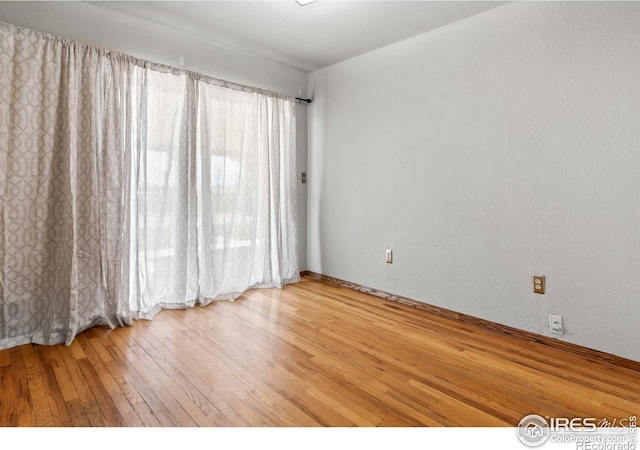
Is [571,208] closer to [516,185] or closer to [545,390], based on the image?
[516,185]

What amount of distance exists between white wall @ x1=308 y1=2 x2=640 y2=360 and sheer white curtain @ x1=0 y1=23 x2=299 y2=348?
1124 millimetres

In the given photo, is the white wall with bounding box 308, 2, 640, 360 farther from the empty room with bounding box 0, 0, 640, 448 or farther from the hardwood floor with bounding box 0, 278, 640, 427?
the hardwood floor with bounding box 0, 278, 640, 427

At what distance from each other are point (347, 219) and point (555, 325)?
6.83 feet

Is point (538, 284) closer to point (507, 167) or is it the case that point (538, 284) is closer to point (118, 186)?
point (507, 167)

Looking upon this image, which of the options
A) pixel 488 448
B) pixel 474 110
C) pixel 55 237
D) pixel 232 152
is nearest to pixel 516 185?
pixel 474 110

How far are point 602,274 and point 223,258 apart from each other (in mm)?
3021

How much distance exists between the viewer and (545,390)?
180 centimetres

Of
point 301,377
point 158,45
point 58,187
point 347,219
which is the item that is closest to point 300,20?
point 158,45

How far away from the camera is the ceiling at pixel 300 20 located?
260 cm

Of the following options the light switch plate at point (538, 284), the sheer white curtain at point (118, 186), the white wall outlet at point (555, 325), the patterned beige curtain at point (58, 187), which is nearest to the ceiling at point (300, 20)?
the sheer white curtain at point (118, 186)

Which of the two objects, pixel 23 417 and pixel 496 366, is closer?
pixel 23 417

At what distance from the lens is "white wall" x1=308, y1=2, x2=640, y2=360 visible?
2.11 meters

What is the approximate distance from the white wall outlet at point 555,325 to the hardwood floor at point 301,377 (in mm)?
135

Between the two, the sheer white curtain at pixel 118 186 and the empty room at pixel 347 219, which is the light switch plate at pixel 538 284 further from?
the sheer white curtain at pixel 118 186
